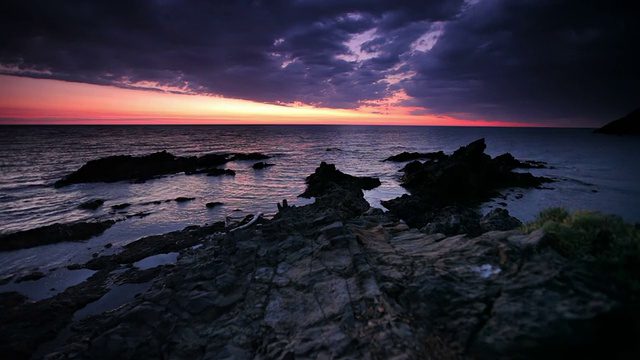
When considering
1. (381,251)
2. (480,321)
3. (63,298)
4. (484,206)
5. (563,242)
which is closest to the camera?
(480,321)

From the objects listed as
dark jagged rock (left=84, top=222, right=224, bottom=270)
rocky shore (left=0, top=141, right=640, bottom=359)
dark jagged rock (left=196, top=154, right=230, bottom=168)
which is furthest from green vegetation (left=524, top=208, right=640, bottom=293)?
dark jagged rock (left=196, top=154, right=230, bottom=168)

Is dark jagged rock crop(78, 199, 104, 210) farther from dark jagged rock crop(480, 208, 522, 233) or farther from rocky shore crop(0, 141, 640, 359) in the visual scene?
dark jagged rock crop(480, 208, 522, 233)

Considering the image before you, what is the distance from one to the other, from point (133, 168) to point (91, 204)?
20.4 metres

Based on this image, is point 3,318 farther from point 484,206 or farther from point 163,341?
point 484,206

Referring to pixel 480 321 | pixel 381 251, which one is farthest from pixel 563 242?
pixel 381 251

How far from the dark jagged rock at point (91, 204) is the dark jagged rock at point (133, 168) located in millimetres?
12370

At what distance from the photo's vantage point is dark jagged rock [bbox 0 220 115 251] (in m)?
18.3

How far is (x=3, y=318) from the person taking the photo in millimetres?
10625

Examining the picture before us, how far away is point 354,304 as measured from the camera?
7.76 meters

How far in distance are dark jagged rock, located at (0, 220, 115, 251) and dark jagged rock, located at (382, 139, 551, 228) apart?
23.7m

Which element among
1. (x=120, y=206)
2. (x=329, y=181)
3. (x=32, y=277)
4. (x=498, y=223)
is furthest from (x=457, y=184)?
(x=120, y=206)

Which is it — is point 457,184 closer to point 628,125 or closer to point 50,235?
point 50,235

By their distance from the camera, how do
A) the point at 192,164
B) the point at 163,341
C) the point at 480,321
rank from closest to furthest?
1. the point at 480,321
2. the point at 163,341
3. the point at 192,164

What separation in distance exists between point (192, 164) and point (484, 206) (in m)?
49.9
